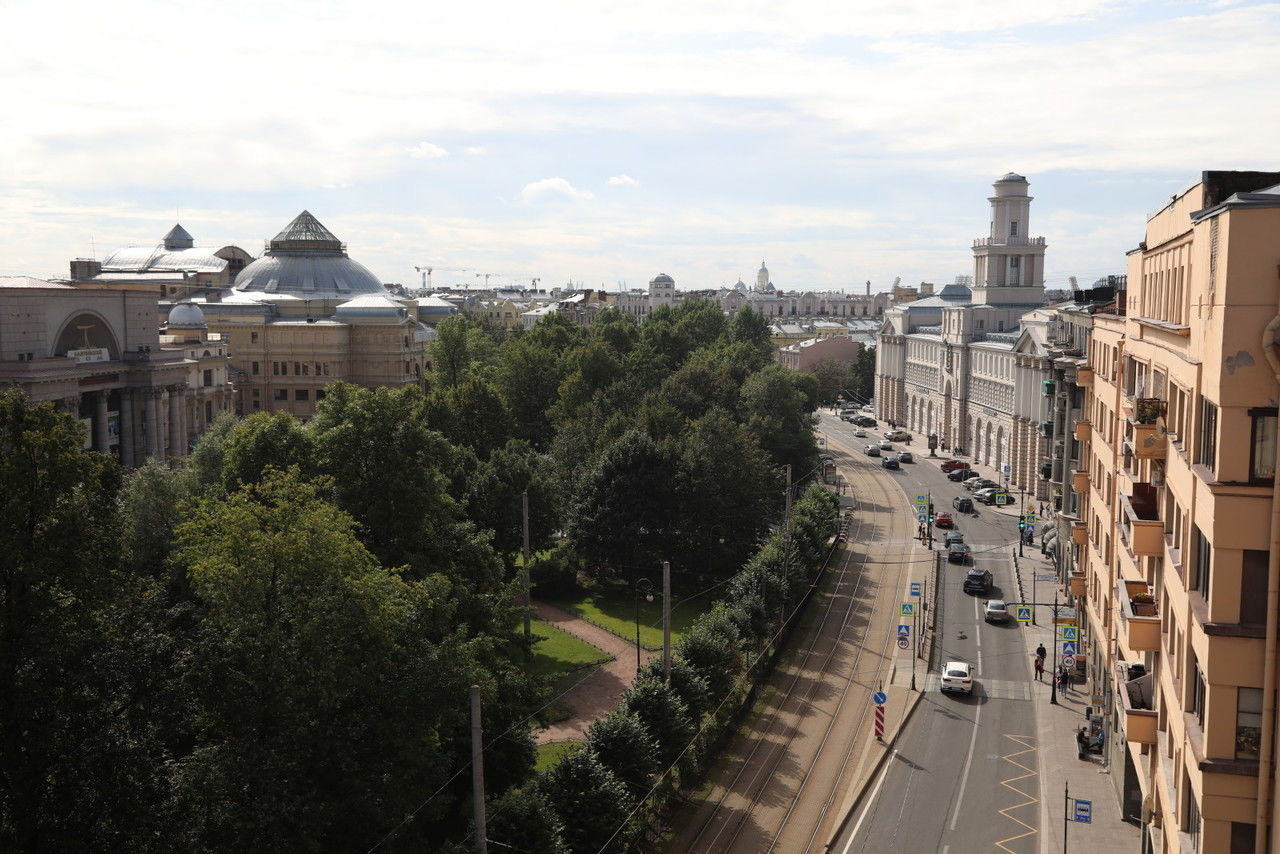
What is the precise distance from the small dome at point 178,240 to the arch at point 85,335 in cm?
7218

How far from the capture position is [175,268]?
4835 inches

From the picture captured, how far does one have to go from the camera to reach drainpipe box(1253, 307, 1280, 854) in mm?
16094

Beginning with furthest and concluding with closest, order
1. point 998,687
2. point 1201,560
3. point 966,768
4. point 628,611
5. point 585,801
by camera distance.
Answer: point 628,611
point 998,687
point 966,768
point 585,801
point 1201,560

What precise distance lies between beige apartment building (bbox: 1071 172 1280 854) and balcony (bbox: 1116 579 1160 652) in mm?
38

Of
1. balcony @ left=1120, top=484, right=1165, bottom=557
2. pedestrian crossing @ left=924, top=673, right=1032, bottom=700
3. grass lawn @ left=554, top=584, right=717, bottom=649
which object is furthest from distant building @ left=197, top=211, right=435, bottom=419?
balcony @ left=1120, top=484, right=1165, bottom=557

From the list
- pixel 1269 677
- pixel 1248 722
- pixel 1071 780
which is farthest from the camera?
pixel 1071 780

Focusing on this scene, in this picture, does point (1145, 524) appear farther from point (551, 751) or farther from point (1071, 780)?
point (551, 751)

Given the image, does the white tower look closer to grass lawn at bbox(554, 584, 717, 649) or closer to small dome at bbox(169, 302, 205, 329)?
grass lawn at bbox(554, 584, 717, 649)

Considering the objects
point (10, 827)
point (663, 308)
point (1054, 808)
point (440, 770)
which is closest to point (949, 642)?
point (1054, 808)

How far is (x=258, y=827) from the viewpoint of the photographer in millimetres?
21578

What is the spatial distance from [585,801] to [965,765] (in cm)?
1402

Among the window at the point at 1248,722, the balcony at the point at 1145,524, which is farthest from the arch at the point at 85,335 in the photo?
the window at the point at 1248,722

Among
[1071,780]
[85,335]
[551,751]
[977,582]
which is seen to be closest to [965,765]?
[1071,780]

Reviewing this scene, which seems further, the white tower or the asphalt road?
A: the white tower
